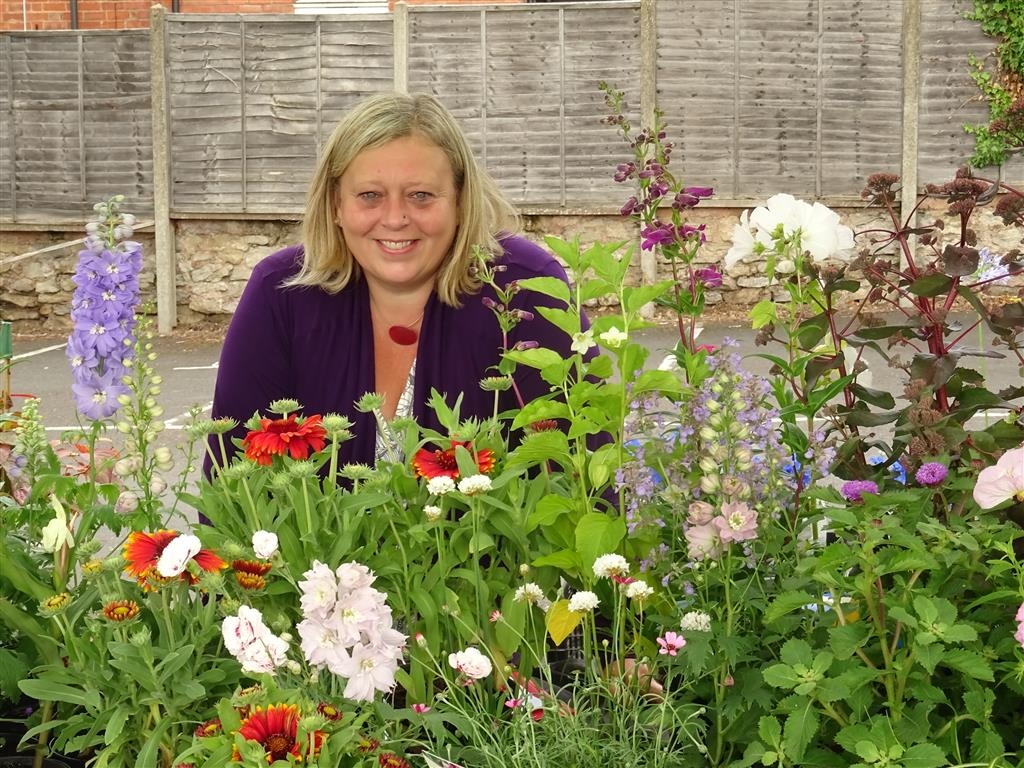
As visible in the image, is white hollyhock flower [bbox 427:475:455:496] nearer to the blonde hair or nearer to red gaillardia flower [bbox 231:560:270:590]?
red gaillardia flower [bbox 231:560:270:590]

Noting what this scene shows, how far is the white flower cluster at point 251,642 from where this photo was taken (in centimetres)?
121

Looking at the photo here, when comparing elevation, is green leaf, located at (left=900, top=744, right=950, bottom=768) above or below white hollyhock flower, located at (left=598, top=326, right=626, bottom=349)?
below

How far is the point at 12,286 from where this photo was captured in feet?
40.6

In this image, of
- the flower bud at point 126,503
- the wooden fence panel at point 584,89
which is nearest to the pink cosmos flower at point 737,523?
the flower bud at point 126,503

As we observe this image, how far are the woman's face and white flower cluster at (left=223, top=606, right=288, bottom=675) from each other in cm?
155

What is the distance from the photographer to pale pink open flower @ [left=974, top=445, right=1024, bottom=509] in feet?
4.20

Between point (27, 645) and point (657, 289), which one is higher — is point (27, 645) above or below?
below

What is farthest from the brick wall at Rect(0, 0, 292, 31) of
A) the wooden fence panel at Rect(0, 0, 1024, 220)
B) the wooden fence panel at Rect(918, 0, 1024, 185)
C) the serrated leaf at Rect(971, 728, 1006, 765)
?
the serrated leaf at Rect(971, 728, 1006, 765)

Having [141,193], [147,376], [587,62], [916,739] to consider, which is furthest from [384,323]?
[141,193]

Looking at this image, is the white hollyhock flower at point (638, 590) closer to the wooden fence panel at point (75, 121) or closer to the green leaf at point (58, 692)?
the green leaf at point (58, 692)

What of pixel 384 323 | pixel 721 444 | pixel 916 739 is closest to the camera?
pixel 916 739

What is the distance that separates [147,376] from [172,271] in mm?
10812

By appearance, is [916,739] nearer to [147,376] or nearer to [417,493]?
[417,493]

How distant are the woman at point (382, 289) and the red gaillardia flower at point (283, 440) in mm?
1085
